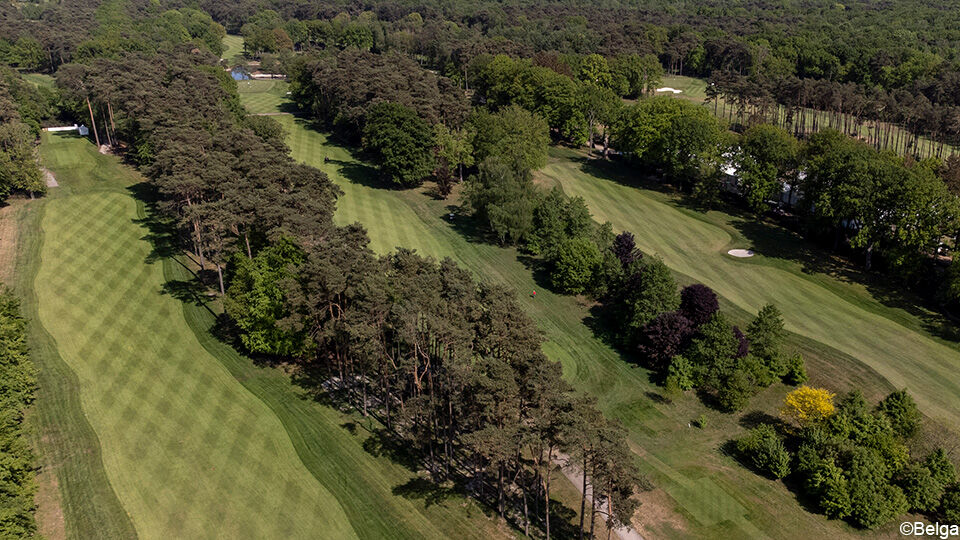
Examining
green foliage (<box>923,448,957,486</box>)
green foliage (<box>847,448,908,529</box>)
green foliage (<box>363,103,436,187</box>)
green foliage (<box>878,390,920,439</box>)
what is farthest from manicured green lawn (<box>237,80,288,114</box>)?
green foliage (<box>923,448,957,486</box>)

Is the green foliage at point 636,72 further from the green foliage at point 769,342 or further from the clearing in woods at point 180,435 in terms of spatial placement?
the clearing in woods at point 180,435

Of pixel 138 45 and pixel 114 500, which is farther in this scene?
Answer: pixel 138 45

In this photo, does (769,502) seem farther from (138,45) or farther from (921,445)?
(138,45)

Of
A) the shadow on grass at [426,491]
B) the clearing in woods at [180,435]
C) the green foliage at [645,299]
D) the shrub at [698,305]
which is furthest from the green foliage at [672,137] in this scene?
the clearing in woods at [180,435]

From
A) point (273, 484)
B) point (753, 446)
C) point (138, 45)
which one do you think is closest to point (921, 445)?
point (753, 446)

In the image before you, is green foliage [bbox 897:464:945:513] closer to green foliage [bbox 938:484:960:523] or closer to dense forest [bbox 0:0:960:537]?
dense forest [bbox 0:0:960:537]

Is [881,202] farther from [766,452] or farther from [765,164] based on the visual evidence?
[766,452]
